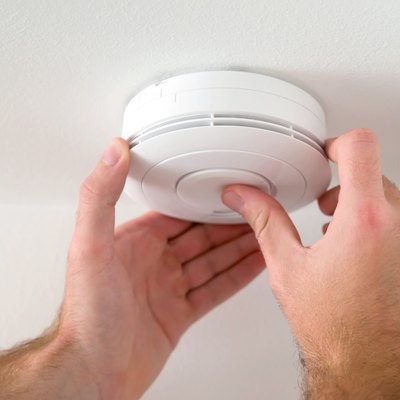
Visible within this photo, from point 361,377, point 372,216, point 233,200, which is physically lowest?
point 361,377

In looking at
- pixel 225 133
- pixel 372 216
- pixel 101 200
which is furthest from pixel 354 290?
pixel 101 200

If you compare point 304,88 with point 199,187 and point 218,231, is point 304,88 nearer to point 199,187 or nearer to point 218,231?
point 199,187

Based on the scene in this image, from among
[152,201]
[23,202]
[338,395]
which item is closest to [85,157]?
[152,201]

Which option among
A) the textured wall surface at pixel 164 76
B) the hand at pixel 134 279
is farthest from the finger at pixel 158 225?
the textured wall surface at pixel 164 76

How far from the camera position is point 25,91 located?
21.2 inches

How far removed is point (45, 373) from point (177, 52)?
423 millimetres

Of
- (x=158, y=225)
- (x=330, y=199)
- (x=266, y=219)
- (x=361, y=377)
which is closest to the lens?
(x=361, y=377)

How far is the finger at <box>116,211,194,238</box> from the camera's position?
78cm

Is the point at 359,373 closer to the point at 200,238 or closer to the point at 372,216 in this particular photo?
the point at 372,216

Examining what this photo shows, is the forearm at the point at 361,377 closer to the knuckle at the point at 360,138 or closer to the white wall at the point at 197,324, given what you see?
the knuckle at the point at 360,138

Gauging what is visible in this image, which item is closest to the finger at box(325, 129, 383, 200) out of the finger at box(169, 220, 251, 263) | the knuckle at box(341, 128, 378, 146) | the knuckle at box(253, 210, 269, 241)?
the knuckle at box(341, 128, 378, 146)

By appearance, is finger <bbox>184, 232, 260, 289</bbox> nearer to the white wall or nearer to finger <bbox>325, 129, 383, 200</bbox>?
the white wall

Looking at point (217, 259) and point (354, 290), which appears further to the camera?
point (217, 259)

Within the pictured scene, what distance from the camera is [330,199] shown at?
685 mm
